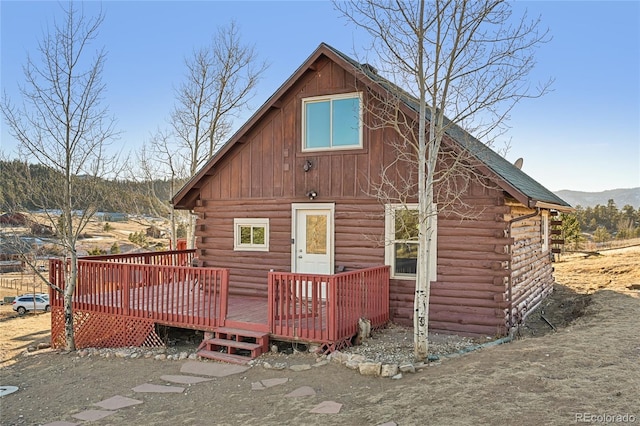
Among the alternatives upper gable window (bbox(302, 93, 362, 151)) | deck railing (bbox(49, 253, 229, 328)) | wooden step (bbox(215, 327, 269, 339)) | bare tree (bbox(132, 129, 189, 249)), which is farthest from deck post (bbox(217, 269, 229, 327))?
bare tree (bbox(132, 129, 189, 249))

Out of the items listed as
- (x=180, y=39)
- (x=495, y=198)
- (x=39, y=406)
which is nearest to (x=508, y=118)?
(x=495, y=198)

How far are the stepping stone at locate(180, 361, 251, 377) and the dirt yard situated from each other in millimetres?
166

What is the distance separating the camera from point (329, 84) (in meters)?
10.6

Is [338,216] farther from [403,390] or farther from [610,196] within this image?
[610,196]

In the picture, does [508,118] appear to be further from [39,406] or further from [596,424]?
[39,406]

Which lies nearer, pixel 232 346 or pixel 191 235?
pixel 232 346

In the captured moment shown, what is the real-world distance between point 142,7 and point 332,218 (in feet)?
29.7

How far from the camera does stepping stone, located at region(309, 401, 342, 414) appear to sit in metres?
5.56

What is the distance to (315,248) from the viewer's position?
10.8 meters

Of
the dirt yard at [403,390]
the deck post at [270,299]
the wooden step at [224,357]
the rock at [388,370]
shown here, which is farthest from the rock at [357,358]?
the wooden step at [224,357]

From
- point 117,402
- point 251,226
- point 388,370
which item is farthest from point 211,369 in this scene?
point 251,226

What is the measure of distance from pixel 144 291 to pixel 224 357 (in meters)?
3.13

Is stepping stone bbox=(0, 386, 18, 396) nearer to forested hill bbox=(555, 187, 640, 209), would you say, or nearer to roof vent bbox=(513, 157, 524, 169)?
Answer: roof vent bbox=(513, 157, 524, 169)

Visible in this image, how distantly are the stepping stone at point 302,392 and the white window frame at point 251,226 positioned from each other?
5250mm
